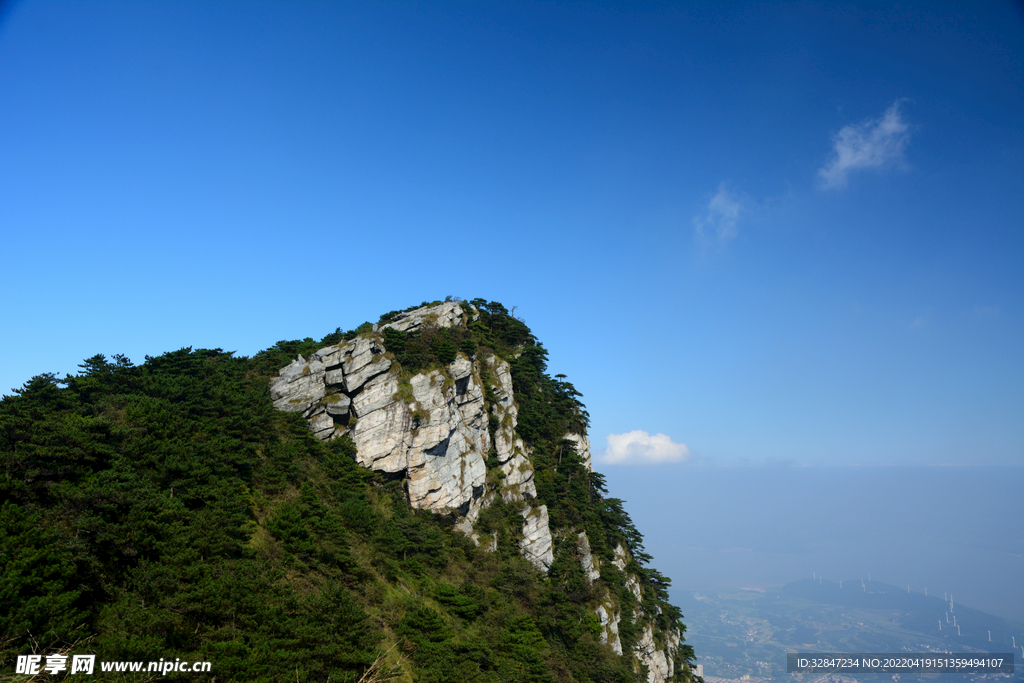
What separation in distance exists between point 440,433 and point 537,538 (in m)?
12.9

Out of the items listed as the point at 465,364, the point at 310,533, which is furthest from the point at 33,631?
the point at 465,364

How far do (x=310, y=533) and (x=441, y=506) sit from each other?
1401cm

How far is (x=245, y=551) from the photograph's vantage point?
62.5ft

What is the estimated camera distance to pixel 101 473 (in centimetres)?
1719

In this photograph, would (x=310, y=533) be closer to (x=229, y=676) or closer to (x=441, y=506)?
(x=229, y=676)

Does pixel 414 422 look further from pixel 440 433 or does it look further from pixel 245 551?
pixel 245 551

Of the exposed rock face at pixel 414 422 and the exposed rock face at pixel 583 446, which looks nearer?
the exposed rock face at pixel 414 422

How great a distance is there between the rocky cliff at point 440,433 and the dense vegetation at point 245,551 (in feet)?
3.69

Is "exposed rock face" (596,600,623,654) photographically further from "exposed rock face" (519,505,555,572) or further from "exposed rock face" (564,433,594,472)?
"exposed rock face" (564,433,594,472)

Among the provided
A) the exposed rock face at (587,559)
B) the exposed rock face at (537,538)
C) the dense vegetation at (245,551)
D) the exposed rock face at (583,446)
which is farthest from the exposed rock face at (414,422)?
the exposed rock face at (583,446)

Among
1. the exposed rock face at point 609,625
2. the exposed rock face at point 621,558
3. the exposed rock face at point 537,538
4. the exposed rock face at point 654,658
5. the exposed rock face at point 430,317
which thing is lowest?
the exposed rock face at point 654,658

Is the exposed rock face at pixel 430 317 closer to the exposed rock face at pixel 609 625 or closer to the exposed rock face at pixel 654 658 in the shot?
the exposed rock face at pixel 609 625

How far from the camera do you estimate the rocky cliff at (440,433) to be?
1402 inches

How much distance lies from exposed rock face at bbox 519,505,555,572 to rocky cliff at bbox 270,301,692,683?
8 cm
